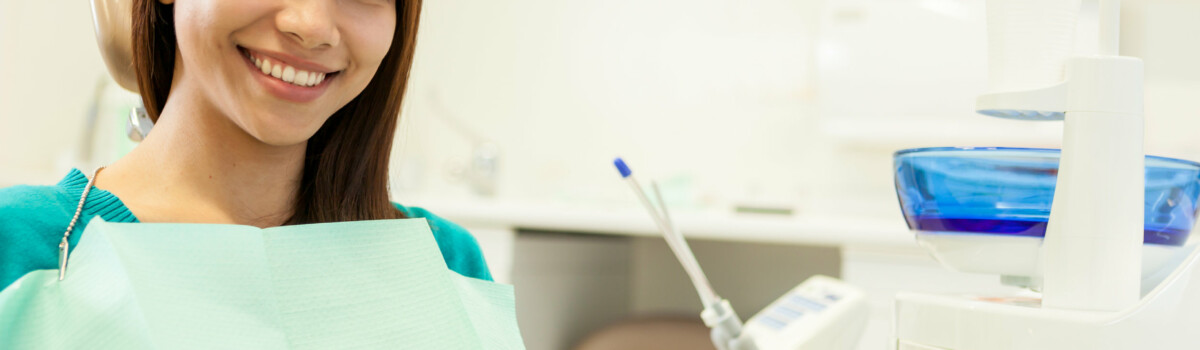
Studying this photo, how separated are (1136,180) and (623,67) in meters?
1.59

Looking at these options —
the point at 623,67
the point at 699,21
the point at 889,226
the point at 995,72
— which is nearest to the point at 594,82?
the point at 623,67

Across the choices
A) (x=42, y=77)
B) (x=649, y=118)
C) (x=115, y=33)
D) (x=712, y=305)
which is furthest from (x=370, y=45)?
(x=42, y=77)

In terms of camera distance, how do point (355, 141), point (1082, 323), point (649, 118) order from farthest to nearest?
point (649, 118)
point (355, 141)
point (1082, 323)

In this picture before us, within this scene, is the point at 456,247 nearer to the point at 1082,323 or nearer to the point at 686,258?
the point at 686,258

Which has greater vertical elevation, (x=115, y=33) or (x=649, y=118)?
(x=115, y=33)

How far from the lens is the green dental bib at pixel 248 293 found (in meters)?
0.41

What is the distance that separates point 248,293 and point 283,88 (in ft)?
0.52

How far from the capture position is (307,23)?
0.53 metres

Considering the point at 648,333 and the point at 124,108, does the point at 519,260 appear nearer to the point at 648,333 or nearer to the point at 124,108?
the point at 648,333

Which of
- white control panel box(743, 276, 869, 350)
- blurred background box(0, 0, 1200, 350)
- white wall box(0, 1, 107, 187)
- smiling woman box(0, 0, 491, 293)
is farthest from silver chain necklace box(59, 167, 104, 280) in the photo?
white wall box(0, 1, 107, 187)

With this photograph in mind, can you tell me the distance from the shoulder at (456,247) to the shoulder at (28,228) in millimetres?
263

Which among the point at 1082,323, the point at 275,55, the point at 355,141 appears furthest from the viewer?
the point at 355,141

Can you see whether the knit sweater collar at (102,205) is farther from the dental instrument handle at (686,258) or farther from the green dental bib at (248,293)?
the dental instrument handle at (686,258)

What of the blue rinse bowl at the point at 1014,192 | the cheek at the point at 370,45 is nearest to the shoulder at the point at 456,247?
the cheek at the point at 370,45
